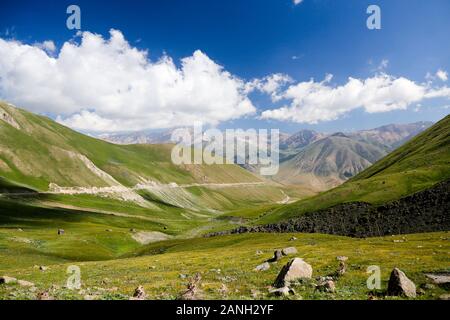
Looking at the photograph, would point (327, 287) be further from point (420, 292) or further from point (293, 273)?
point (420, 292)

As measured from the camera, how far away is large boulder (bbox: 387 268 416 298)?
79.8ft

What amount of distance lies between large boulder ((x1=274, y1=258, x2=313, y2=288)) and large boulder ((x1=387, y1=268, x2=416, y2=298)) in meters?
8.55

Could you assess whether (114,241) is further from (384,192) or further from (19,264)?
(384,192)

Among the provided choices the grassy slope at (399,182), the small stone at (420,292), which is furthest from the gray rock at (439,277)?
the grassy slope at (399,182)

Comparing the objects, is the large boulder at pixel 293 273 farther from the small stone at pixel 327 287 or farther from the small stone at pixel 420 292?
the small stone at pixel 420 292

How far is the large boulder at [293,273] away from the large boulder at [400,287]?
28.0 feet

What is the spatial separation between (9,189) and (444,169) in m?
209

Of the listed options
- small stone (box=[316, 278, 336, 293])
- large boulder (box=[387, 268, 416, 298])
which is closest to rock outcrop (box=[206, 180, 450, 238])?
large boulder (box=[387, 268, 416, 298])

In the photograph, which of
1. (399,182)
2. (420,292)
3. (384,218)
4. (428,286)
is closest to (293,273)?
(420,292)

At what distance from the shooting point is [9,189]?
199500 millimetres

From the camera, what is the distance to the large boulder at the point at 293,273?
104 feet

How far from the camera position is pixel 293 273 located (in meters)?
32.4
